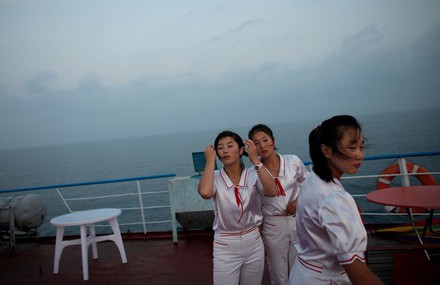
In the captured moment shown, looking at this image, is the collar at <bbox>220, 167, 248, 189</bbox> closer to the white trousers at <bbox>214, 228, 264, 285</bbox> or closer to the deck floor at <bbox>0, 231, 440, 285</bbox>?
the white trousers at <bbox>214, 228, 264, 285</bbox>

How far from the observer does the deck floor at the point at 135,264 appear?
319 centimetres

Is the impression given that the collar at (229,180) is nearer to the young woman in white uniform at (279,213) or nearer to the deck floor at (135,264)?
the young woman in white uniform at (279,213)

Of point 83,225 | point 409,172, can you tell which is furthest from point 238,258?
point 409,172

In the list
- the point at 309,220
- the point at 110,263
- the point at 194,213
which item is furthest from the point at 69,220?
the point at 309,220

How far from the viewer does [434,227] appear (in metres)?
3.11

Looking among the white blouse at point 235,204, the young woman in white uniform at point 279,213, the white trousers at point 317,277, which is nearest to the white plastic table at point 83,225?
the white blouse at point 235,204

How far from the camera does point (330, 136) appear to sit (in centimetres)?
116

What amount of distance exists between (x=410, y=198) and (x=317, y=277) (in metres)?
1.61

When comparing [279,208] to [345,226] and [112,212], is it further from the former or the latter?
[112,212]

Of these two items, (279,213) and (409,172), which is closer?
(279,213)

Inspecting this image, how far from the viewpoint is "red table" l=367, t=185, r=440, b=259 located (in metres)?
2.16

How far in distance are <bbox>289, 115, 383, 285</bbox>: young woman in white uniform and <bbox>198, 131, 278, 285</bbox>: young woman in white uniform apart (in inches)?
26.1

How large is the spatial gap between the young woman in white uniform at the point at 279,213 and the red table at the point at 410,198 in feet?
2.42

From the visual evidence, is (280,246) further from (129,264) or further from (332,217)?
Result: (129,264)
